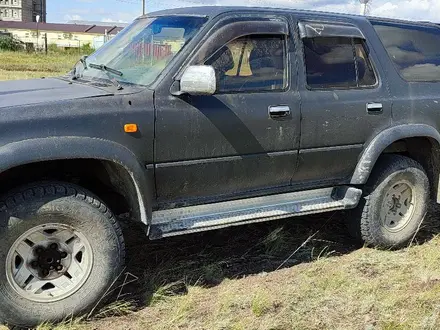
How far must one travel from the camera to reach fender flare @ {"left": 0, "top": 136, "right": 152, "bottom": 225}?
315 cm

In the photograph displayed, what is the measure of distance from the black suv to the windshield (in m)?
0.01

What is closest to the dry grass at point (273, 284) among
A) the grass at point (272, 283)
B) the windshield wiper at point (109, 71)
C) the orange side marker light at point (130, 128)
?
the grass at point (272, 283)

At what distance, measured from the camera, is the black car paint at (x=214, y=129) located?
11.0 feet

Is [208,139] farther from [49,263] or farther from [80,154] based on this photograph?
[49,263]

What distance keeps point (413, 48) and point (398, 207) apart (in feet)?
4.79

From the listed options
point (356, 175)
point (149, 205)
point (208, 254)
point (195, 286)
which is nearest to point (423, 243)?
point (356, 175)

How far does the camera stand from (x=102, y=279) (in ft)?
11.8

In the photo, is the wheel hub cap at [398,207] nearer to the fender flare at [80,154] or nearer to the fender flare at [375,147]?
the fender flare at [375,147]

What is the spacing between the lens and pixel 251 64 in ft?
13.4

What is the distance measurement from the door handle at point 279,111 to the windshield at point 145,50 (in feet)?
2.59

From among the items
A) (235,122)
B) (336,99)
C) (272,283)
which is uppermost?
(336,99)

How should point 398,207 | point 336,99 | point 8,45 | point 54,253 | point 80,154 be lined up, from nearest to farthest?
point 80,154 < point 54,253 < point 336,99 < point 398,207 < point 8,45

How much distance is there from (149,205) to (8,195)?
872 millimetres

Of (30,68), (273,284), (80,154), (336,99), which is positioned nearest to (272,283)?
(273,284)
